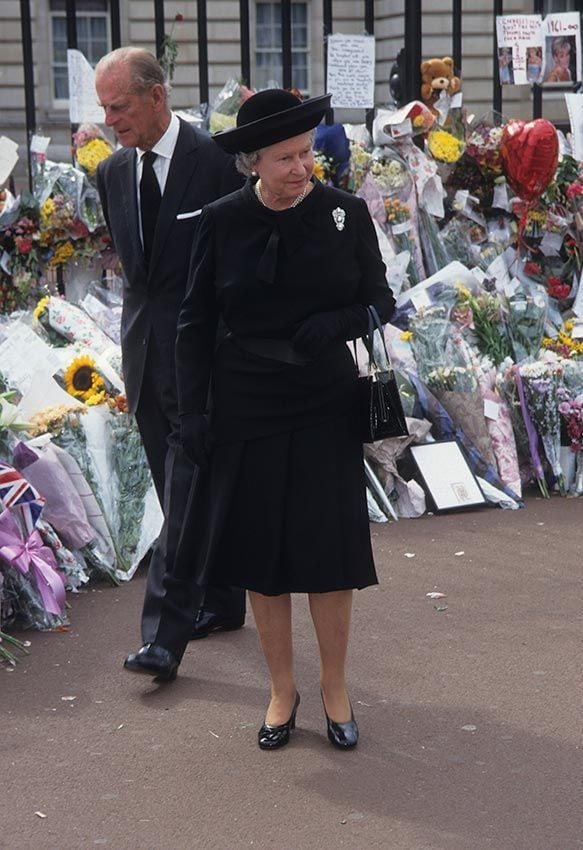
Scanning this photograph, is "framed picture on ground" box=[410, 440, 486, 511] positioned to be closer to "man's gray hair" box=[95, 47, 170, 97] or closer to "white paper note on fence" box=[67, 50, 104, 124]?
"white paper note on fence" box=[67, 50, 104, 124]

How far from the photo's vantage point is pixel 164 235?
454 centimetres

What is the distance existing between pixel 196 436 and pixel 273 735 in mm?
874

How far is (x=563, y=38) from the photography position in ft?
A: 27.6

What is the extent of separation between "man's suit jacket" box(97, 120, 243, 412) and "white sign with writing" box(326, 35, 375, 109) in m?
3.44

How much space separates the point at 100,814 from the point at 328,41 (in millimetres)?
5491

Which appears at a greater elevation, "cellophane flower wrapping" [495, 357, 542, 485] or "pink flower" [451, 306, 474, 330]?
"pink flower" [451, 306, 474, 330]

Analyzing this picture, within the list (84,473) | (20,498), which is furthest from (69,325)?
(20,498)

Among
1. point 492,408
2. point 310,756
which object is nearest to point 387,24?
point 492,408

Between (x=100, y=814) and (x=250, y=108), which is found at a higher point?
(x=250, y=108)

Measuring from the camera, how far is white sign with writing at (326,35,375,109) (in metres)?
7.93

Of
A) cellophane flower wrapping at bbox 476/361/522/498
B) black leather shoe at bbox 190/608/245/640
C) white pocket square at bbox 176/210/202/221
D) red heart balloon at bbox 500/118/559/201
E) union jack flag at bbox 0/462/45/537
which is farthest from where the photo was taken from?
red heart balloon at bbox 500/118/559/201

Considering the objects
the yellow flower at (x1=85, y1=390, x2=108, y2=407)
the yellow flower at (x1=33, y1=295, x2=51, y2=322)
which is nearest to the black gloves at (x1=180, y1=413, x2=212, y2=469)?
the yellow flower at (x1=85, y1=390, x2=108, y2=407)

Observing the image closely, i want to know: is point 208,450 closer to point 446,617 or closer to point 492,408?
point 446,617

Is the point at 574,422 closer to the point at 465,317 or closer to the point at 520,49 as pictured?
the point at 465,317
